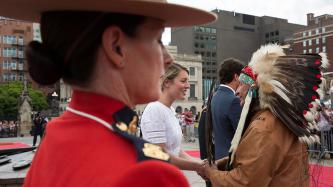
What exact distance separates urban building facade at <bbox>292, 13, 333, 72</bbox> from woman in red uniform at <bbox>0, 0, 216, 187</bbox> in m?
94.5

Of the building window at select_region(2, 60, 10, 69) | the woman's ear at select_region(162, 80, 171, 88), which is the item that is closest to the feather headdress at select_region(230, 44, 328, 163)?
the woman's ear at select_region(162, 80, 171, 88)

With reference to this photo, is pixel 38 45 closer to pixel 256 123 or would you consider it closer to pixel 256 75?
pixel 256 123

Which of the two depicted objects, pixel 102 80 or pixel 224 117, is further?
pixel 224 117

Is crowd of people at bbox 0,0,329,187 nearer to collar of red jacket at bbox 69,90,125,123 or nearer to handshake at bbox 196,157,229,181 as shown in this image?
collar of red jacket at bbox 69,90,125,123

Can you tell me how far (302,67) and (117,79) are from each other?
2.15 m

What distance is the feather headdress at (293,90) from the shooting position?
2.87 metres

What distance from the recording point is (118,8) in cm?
112

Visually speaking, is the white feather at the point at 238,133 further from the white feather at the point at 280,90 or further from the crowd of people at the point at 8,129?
the crowd of people at the point at 8,129

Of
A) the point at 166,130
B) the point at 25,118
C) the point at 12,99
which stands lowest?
the point at 25,118

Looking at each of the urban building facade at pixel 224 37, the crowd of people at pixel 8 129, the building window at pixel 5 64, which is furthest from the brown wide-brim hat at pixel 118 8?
the urban building facade at pixel 224 37

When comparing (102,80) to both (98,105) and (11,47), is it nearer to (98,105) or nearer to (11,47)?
(98,105)

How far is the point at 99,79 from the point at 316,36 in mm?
102274

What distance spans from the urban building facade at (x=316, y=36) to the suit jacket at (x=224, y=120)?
299 ft

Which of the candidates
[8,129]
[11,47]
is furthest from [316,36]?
[8,129]
